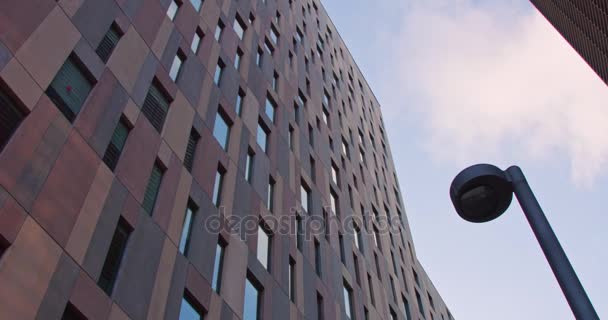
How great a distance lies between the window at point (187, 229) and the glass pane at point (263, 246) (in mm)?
3962

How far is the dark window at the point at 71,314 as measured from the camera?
39.8 feet

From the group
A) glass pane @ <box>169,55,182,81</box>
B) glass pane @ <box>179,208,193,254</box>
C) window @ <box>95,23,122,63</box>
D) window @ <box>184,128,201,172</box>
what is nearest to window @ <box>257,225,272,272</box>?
glass pane @ <box>179,208,193,254</box>

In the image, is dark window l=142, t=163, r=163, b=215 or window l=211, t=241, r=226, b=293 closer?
dark window l=142, t=163, r=163, b=215

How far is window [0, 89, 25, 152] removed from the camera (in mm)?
12492

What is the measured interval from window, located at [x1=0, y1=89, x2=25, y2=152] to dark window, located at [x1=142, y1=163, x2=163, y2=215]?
169 inches

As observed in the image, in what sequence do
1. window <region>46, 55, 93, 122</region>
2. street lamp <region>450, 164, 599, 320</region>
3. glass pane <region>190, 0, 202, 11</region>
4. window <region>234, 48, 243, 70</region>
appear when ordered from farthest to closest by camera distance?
1. window <region>234, 48, 243, 70</region>
2. glass pane <region>190, 0, 202, 11</region>
3. window <region>46, 55, 93, 122</region>
4. street lamp <region>450, 164, 599, 320</region>

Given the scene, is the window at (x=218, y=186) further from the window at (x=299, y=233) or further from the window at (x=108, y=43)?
the window at (x=108, y=43)

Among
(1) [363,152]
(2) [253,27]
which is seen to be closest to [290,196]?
(2) [253,27]

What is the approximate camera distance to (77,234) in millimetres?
13031

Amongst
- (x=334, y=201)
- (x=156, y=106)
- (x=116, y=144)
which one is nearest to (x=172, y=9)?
(x=156, y=106)

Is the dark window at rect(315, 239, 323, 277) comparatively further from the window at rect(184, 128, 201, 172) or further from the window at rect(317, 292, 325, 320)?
the window at rect(184, 128, 201, 172)

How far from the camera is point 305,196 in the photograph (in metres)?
29.1

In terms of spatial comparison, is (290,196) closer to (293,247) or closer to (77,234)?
(293,247)

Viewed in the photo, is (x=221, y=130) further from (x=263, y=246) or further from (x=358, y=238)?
(x=358, y=238)
